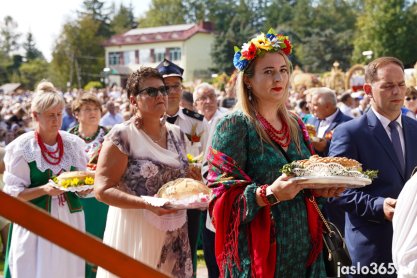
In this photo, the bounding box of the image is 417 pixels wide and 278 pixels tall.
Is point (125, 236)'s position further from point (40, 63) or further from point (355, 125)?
point (40, 63)

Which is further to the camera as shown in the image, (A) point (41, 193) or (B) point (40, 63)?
(B) point (40, 63)

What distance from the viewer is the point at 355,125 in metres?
4.64

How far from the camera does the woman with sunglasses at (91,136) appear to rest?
288 inches

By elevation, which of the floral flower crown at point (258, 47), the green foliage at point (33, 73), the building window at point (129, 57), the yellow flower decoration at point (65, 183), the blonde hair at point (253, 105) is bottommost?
the green foliage at point (33, 73)

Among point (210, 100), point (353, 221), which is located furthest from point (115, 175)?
point (210, 100)

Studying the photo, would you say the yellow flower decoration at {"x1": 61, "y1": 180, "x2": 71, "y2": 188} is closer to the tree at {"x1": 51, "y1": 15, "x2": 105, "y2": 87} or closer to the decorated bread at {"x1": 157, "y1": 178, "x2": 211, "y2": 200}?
the decorated bread at {"x1": 157, "y1": 178, "x2": 211, "y2": 200}

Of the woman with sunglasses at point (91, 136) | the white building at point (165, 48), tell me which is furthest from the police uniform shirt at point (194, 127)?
the white building at point (165, 48)

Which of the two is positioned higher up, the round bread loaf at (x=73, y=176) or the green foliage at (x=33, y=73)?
the round bread loaf at (x=73, y=176)

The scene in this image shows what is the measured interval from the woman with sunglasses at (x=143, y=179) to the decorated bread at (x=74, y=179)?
76 cm

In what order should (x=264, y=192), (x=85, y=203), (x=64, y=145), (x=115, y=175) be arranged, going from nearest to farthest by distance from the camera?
(x=264, y=192) < (x=115, y=175) < (x=64, y=145) < (x=85, y=203)

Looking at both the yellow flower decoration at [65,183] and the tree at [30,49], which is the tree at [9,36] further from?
the yellow flower decoration at [65,183]

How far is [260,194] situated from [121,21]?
13224 centimetres

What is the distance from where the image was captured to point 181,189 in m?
4.29

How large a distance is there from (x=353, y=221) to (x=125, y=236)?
161 centimetres
